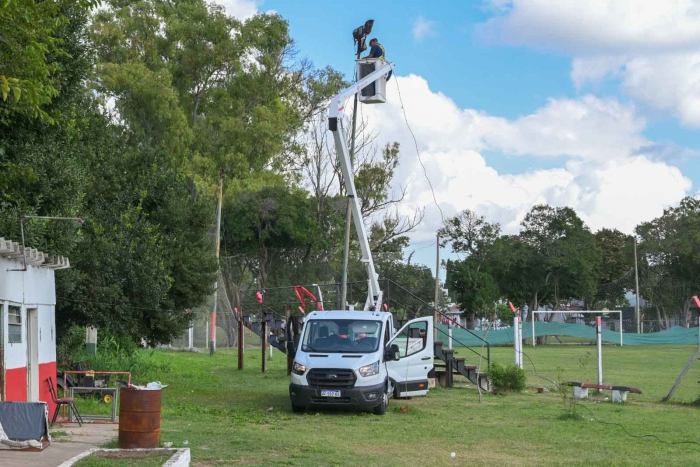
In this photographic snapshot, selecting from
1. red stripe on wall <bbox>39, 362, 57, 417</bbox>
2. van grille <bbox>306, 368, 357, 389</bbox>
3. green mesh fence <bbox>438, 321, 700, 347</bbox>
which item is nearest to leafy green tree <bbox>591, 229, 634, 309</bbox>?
green mesh fence <bbox>438, 321, 700, 347</bbox>

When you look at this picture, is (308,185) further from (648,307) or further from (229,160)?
(648,307)

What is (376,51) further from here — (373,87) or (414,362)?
(414,362)

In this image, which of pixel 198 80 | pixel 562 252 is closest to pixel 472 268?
pixel 562 252

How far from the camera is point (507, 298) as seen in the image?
2613 inches

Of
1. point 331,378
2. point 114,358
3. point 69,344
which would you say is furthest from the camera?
point 114,358

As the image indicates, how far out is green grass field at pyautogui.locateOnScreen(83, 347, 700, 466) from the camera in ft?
38.9

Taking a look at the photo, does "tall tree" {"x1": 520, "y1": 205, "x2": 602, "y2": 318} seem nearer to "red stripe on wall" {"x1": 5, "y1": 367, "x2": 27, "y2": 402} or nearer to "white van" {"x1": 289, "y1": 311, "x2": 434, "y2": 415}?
"white van" {"x1": 289, "y1": 311, "x2": 434, "y2": 415}

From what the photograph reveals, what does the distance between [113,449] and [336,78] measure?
129ft

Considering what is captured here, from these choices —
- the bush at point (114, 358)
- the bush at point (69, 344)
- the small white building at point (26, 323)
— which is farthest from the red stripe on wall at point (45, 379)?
the bush at point (69, 344)

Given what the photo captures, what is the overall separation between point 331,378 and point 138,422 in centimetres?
595

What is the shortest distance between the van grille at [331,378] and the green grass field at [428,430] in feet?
2.00

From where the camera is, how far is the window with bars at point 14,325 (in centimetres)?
1334

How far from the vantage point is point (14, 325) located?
13.6 metres

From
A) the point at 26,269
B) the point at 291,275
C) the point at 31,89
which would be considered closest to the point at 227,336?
the point at 291,275
